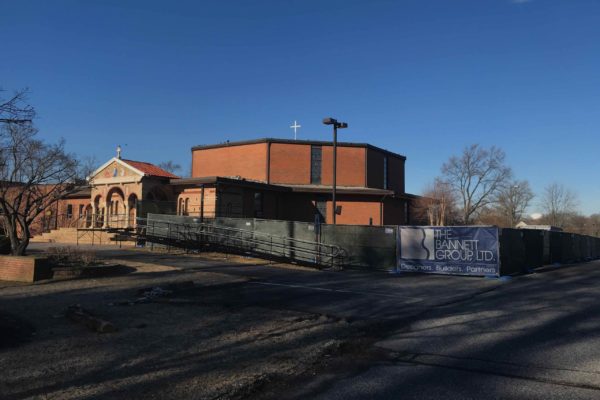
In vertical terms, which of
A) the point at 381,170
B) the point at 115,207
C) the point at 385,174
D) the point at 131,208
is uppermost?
the point at 381,170

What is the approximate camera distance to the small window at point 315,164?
146 ft

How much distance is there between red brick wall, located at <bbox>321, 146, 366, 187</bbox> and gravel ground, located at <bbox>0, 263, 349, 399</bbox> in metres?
33.4

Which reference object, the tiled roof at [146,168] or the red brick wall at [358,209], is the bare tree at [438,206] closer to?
the red brick wall at [358,209]

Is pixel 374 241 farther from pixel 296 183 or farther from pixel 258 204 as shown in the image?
pixel 296 183

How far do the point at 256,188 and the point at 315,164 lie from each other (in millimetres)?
10198

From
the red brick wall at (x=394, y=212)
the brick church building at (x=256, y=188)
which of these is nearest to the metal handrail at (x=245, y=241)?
the brick church building at (x=256, y=188)

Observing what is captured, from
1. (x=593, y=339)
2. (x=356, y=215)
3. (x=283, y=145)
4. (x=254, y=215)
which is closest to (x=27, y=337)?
(x=593, y=339)

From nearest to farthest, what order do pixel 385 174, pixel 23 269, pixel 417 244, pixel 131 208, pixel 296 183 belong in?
pixel 23 269, pixel 417 244, pixel 131 208, pixel 296 183, pixel 385 174

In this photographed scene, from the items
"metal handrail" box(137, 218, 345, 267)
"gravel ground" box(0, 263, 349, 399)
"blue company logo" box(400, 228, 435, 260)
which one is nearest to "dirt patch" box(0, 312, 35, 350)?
"gravel ground" box(0, 263, 349, 399)

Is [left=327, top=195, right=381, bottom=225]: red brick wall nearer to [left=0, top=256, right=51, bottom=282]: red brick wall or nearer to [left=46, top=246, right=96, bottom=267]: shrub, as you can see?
[left=46, top=246, right=96, bottom=267]: shrub

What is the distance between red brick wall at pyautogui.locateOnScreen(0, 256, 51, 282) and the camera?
13.7 meters

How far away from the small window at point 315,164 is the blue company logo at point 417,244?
2438 cm

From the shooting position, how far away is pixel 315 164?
44.8 metres

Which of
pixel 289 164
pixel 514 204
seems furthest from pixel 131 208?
pixel 514 204
